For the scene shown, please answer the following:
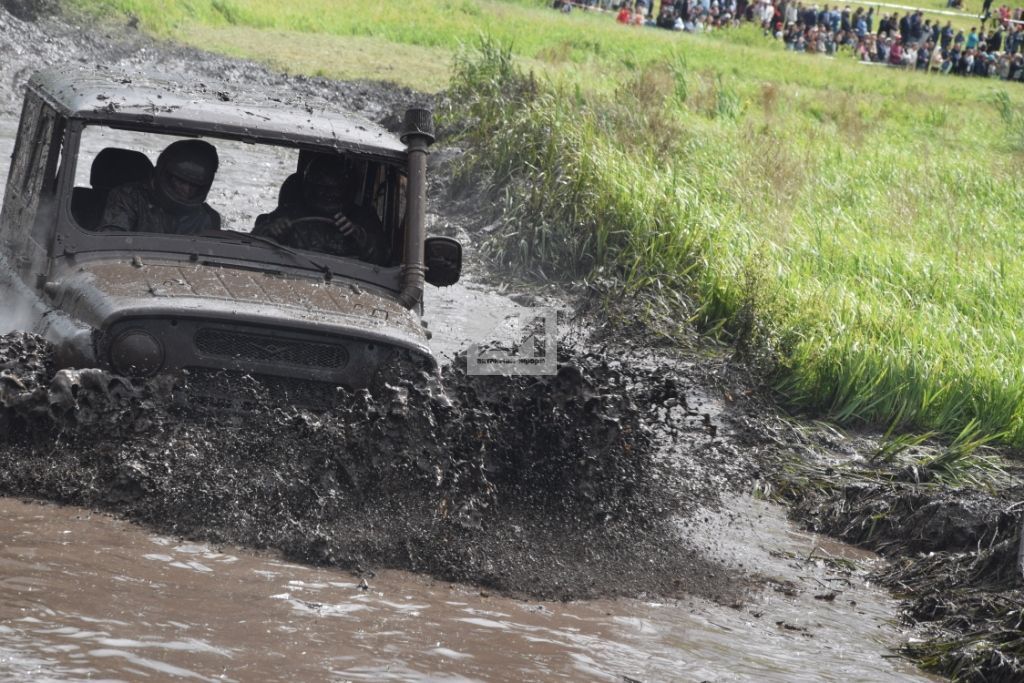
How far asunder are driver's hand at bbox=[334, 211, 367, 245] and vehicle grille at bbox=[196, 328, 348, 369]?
1114 millimetres

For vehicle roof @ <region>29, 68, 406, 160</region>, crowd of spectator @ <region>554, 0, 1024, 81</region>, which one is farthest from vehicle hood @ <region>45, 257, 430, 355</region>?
crowd of spectator @ <region>554, 0, 1024, 81</region>

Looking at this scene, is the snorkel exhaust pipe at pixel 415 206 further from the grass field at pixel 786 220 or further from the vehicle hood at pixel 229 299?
the grass field at pixel 786 220

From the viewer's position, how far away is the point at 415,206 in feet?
22.0

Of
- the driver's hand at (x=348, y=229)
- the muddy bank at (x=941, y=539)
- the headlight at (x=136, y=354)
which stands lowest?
the muddy bank at (x=941, y=539)

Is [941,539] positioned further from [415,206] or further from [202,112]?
[202,112]

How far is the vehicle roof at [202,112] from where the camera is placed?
20.8ft

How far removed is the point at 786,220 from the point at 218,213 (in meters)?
8.46

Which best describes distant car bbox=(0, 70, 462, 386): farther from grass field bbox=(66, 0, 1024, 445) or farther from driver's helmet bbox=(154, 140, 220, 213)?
grass field bbox=(66, 0, 1024, 445)

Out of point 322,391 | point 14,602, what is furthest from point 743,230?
point 14,602

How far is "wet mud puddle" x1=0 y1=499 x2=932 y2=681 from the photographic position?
4.59 metres

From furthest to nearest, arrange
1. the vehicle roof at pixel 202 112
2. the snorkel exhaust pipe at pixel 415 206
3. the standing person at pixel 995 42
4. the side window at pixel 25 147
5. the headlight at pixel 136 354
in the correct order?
the standing person at pixel 995 42 → the side window at pixel 25 147 → the snorkel exhaust pipe at pixel 415 206 → the vehicle roof at pixel 202 112 → the headlight at pixel 136 354

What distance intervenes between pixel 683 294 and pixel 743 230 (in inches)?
59.7

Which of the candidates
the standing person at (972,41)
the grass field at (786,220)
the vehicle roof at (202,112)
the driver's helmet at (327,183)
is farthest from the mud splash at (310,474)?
the standing person at (972,41)

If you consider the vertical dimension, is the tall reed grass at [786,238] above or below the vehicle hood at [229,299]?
below
